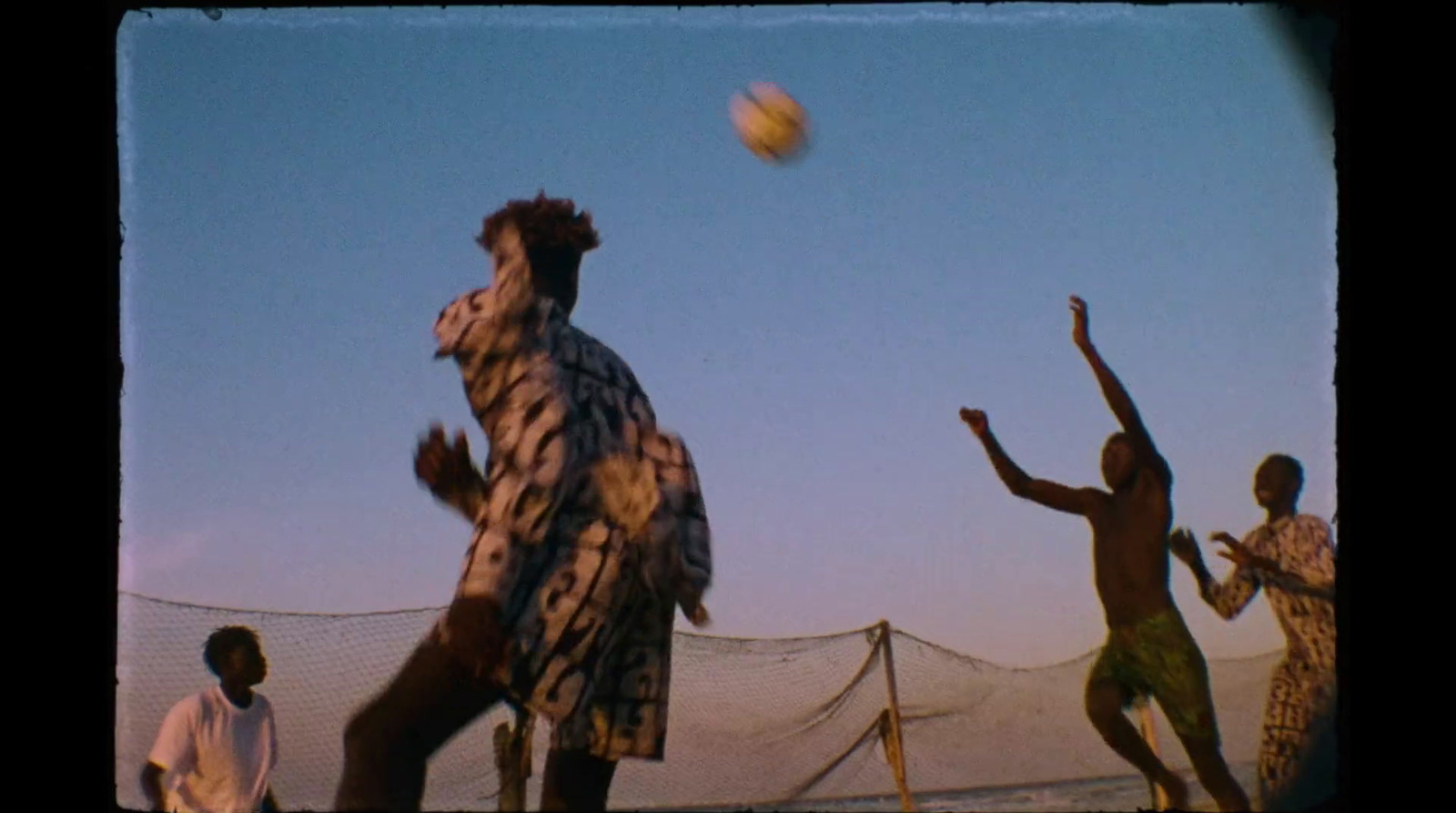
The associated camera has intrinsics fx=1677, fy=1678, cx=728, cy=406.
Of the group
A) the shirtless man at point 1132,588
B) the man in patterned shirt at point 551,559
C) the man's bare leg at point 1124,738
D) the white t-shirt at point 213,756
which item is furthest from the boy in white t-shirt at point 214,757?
the man's bare leg at point 1124,738

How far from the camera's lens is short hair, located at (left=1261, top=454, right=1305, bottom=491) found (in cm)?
543

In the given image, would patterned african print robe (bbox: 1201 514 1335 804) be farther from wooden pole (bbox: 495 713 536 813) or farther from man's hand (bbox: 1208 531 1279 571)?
wooden pole (bbox: 495 713 536 813)

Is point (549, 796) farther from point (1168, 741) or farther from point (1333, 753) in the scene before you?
point (1333, 753)

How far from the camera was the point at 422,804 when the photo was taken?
15.2 ft

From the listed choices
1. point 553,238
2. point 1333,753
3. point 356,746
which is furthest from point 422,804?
point 1333,753

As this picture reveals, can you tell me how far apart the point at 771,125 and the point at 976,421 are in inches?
46.3

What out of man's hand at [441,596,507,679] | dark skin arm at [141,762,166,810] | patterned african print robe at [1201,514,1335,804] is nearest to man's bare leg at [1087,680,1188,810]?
patterned african print robe at [1201,514,1335,804]

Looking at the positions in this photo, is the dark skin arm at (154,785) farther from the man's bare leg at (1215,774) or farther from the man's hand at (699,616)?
the man's bare leg at (1215,774)

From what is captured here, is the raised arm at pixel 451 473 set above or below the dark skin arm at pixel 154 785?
above

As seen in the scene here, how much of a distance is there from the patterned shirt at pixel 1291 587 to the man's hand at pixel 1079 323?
0.87m

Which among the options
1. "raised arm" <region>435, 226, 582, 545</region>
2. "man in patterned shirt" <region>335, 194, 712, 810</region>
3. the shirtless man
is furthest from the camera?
the shirtless man

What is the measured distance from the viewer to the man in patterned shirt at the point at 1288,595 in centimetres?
541

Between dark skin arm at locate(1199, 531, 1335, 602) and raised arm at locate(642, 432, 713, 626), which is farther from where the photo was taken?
dark skin arm at locate(1199, 531, 1335, 602)

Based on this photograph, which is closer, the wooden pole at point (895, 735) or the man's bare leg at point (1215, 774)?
the man's bare leg at point (1215, 774)
